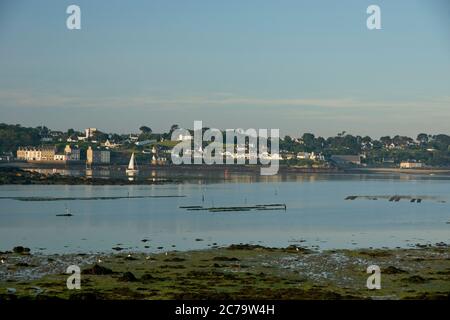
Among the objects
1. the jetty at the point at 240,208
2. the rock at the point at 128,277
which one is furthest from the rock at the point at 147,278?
the jetty at the point at 240,208

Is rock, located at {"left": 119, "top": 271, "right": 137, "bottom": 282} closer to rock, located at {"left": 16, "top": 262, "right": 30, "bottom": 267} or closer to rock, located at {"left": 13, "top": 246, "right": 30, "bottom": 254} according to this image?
rock, located at {"left": 16, "top": 262, "right": 30, "bottom": 267}

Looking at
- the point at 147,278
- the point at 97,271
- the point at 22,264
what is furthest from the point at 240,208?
the point at 147,278

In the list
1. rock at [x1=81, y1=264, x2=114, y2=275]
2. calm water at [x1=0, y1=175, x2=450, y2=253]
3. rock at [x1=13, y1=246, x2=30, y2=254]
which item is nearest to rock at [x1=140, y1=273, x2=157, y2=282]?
rock at [x1=81, y1=264, x2=114, y2=275]

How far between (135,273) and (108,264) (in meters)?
2.55

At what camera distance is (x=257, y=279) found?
27.4 meters

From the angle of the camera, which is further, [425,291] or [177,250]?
[177,250]

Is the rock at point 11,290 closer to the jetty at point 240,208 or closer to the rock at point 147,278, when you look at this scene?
the rock at point 147,278

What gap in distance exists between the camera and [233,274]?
2834 centimetres

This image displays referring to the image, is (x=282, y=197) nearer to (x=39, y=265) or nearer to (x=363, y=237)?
(x=363, y=237)

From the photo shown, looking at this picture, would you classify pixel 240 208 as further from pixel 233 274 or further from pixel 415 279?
pixel 415 279

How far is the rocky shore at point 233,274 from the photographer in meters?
24.4

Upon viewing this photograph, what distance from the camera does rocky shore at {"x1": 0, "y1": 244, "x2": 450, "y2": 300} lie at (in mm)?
24422
